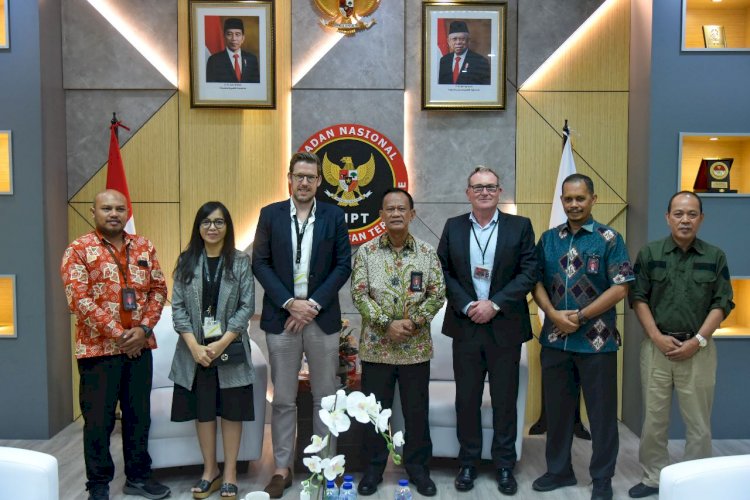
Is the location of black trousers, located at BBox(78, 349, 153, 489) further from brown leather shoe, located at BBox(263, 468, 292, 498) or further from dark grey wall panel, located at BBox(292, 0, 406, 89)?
dark grey wall panel, located at BBox(292, 0, 406, 89)

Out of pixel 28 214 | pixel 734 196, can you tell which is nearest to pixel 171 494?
pixel 28 214

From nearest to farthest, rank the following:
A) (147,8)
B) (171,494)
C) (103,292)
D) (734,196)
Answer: (103,292) → (171,494) → (734,196) → (147,8)

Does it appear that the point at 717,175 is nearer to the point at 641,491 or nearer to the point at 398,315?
the point at 641,491

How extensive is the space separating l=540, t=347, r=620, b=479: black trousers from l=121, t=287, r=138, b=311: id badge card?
2.21 meters

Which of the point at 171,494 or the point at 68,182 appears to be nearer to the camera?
the point at 171,494

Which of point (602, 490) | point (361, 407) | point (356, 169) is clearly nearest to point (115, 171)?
point (356, 169)

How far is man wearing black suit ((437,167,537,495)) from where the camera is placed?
372cm

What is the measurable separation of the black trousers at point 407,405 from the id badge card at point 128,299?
125 centimetres

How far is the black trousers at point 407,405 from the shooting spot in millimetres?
3715

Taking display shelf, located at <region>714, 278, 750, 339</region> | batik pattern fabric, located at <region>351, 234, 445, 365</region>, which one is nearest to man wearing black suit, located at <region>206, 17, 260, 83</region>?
batik pattern fabric, located at <region>351, 234, 445, 365</region>

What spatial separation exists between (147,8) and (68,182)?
1.39m

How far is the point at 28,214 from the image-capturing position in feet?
15.4

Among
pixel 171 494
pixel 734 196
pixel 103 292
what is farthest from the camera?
pixel 734 196

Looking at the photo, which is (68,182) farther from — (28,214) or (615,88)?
(615,88)
